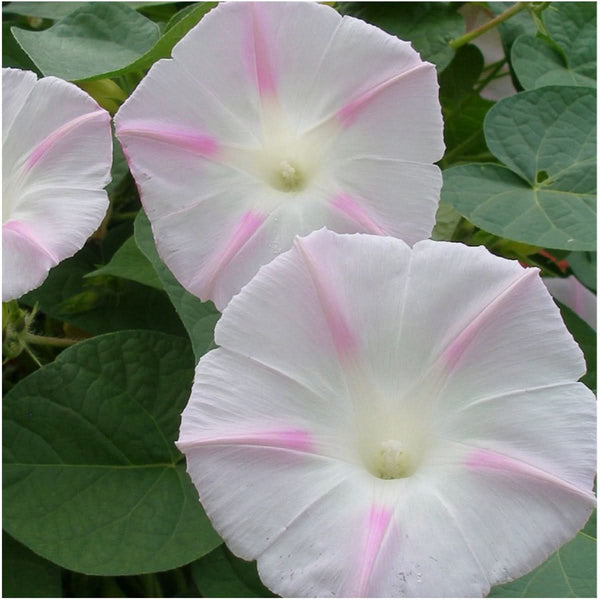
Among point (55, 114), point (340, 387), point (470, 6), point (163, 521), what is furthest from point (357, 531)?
point (470, 6)

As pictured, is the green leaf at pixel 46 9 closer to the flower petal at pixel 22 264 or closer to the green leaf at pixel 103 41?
the green leaf at pixel 103 41

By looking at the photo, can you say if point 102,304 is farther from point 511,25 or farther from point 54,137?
point 511,25

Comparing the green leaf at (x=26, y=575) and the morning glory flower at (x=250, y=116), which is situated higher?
the morning glory flower at (x=250, y=116)

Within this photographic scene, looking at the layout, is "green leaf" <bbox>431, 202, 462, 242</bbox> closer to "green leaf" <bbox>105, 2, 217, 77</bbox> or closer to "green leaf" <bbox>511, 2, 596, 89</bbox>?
"green leaf" <bbox>511, 2, 596, 89</bbox>

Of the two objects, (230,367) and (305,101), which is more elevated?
(305,101)

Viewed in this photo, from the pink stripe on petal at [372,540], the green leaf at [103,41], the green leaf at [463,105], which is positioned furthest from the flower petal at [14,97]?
the green leaf at [463,105]

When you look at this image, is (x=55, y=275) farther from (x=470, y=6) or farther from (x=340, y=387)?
(x=470, y=6)
